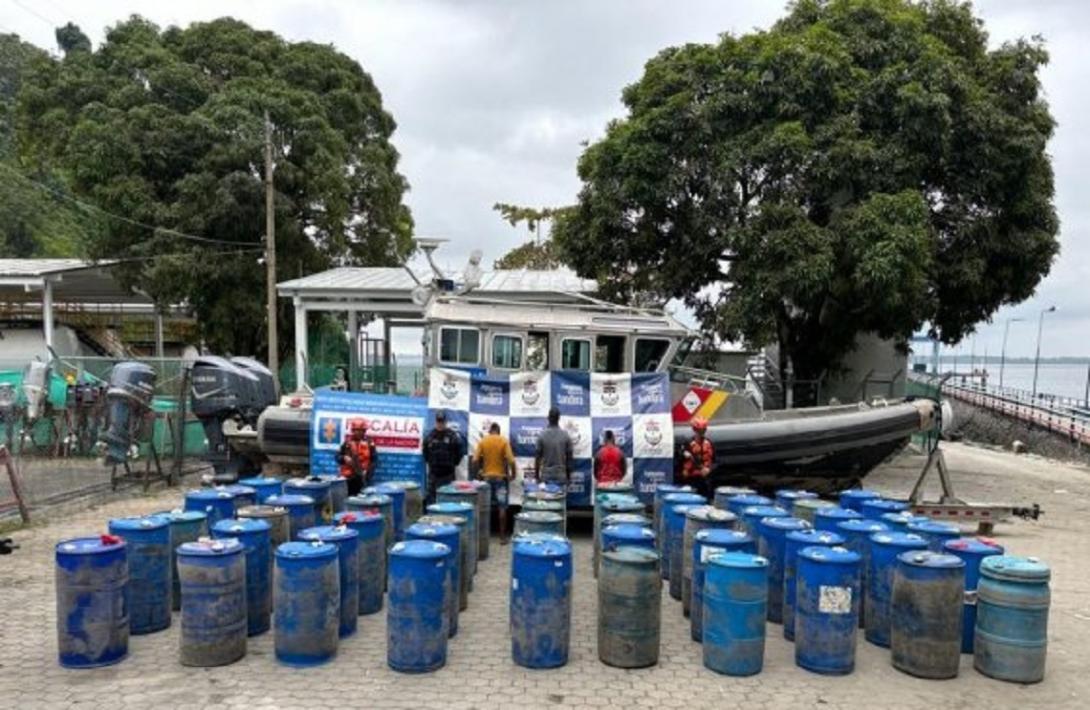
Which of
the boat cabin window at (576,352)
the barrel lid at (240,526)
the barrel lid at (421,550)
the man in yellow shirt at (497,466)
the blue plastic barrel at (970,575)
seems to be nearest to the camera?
the barrel lid at (421,550)

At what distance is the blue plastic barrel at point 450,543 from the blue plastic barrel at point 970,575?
3.85 m

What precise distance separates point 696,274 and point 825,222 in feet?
8.97

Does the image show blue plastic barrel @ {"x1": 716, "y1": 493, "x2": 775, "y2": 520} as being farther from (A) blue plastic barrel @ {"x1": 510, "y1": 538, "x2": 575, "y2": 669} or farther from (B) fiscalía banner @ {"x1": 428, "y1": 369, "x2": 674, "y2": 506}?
(A) blue plastic barrel @ {"x1": 510, "y1": 538, "x2": 575, "y2": 669}

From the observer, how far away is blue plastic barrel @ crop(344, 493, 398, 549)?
769 centimetres

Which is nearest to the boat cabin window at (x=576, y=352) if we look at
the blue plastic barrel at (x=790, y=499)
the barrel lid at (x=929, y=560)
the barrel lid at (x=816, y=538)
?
the blue plastic barrel at (x=790, y=499)

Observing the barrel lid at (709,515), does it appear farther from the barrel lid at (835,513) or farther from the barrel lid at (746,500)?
the barrel lid at (835,513)

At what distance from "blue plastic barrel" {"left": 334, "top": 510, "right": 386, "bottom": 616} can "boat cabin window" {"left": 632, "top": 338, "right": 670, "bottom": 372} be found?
5610 mm

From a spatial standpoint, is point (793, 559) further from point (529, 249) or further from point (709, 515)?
point (529, 249)

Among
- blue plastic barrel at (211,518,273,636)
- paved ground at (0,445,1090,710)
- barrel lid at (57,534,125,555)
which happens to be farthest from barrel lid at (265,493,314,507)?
barrel lid at (57,534,125,555)

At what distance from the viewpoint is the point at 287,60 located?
25.7 m

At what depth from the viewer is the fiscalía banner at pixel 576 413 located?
10883 millimetres

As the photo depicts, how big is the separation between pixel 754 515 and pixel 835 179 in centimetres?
977

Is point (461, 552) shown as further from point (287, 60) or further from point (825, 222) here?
point (287, 60)

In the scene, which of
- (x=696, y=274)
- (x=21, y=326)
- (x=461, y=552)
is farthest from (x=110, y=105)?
(x=461, y=552)
